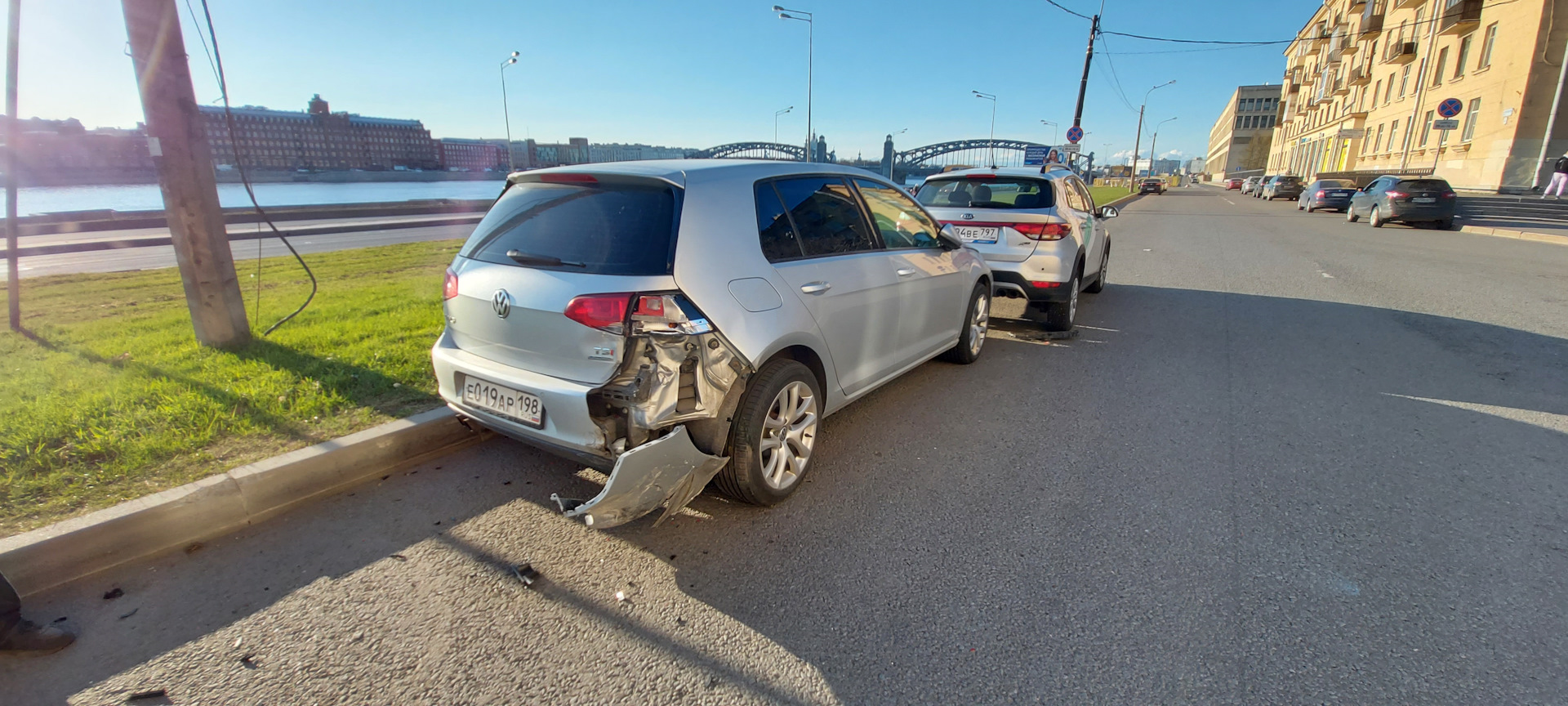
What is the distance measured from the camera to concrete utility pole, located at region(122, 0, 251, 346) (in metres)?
4.38

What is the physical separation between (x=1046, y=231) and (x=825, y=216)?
11.4 feet

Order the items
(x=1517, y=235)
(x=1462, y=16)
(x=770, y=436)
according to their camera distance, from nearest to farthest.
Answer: (x=770, y=436), (x=1517, y=235), (x=1462, y=16)

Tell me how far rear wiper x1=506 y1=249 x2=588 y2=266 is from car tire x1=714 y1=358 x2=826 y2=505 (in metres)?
0.94

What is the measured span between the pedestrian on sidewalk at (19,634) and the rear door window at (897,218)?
3.91 m

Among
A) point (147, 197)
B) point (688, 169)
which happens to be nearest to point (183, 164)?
point (688, 169)

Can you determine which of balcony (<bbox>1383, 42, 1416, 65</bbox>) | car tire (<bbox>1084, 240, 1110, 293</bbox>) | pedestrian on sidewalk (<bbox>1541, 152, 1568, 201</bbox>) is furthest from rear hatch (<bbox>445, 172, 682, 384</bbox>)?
balcony (<bbox>1383, 42, 1416, 65</bbox>)

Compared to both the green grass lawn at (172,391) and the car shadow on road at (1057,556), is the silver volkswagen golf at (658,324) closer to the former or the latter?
the car shadow on road at (1057,556)

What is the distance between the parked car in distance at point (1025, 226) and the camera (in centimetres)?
634

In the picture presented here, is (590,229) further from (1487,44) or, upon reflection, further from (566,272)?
(1487,44)

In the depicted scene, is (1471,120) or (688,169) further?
(1471,120)

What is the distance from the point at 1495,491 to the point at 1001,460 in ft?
7.67

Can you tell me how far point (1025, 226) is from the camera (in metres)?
6.40

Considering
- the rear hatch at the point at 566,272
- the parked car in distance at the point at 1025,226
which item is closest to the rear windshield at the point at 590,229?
the rear hatch at the point at 566,272

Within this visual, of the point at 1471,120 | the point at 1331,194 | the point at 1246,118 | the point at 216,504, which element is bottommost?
the point at 216,504
